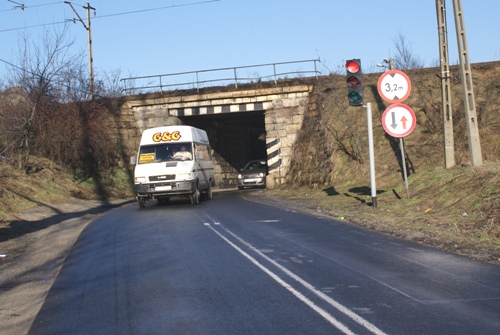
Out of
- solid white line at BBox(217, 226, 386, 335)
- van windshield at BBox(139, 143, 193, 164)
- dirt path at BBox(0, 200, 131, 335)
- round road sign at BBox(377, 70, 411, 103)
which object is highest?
round road sign at BBox(377, 70, 411, 103)

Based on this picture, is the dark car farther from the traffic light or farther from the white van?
the traffic light

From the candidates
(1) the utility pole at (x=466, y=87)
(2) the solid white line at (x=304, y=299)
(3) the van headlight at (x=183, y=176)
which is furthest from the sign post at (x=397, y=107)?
(3) the van headlight at (x=183, y=176)

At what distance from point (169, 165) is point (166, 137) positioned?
1400 millimetres

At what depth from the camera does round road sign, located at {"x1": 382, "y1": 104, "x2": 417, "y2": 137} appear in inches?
564

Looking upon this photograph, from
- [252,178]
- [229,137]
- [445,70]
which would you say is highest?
[445,70]

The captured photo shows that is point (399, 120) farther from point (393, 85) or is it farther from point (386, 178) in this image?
point (386, 178)

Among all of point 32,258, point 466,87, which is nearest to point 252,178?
point 466,87

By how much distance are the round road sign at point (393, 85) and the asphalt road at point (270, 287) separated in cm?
431

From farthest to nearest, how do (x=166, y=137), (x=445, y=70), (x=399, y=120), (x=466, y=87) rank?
(x=166, y=137) < (x=445, y=70) < (x=466, y=87) < (x=399, y=120)

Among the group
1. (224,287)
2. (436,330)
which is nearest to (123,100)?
(224,287)

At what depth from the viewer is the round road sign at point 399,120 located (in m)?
14.3

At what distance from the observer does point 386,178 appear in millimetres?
20453

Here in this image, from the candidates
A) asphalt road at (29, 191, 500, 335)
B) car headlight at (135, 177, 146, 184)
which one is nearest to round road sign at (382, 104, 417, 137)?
asphalt road at (29, 191, 500, 335)

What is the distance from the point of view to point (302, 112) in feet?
108
